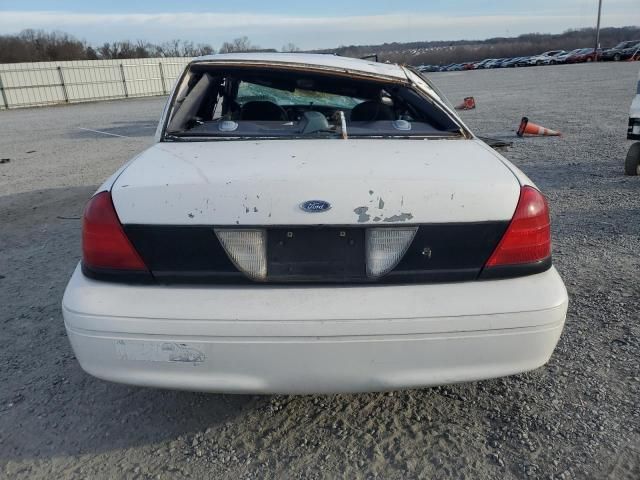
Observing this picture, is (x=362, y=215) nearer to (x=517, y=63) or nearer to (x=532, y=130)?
(x=532, y=130)

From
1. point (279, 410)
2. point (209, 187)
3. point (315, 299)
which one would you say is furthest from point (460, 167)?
point (279, 410)

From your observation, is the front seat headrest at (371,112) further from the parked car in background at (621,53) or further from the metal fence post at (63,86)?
the parked car in background at (621,53)

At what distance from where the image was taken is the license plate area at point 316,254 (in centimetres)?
188

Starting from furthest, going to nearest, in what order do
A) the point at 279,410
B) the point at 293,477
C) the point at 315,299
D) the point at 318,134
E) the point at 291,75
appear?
the point at 291,75
the point at 318,134
the point at 279,410
the point at 293,477
the point at 315,299

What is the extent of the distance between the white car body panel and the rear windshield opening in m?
0.60

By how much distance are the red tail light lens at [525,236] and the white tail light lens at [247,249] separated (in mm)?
832

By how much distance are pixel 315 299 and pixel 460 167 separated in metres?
0.80

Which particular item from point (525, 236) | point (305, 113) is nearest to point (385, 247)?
point (525, 236)

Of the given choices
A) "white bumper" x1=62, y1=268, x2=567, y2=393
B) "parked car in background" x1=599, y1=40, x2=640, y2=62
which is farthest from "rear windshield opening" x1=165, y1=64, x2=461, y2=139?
"parked car in background" x1=599, y1=40, x2=640, y2=62

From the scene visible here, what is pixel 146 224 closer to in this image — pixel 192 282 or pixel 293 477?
pixel 192 282

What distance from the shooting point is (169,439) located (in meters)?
2.28

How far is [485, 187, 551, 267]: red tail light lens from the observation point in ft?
6.34

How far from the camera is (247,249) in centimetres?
189

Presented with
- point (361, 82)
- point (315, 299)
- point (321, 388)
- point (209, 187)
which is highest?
point (361, 82)
